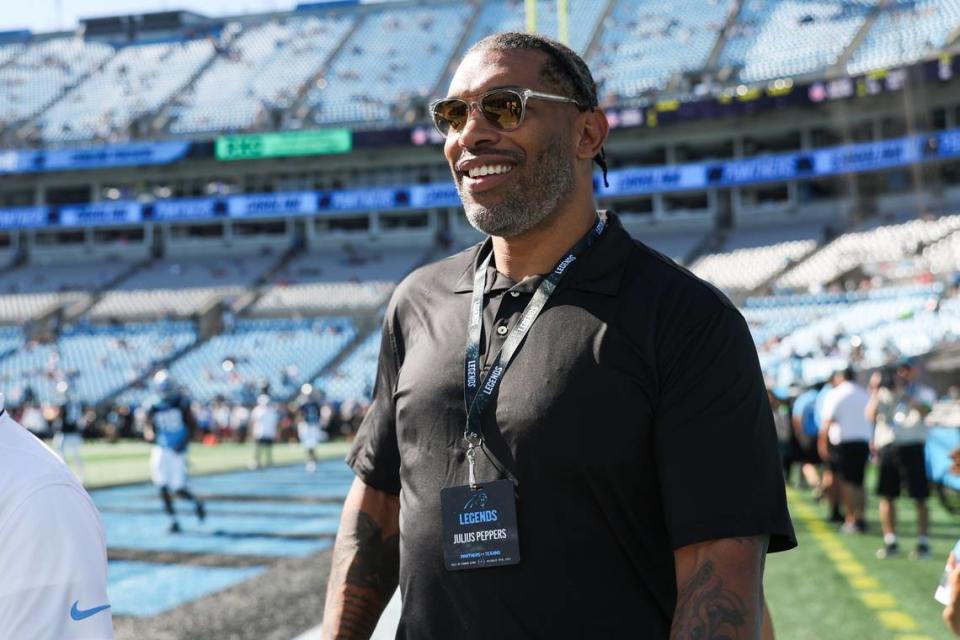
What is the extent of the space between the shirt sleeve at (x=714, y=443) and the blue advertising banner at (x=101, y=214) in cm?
4857

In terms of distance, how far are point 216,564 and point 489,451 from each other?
313 inches

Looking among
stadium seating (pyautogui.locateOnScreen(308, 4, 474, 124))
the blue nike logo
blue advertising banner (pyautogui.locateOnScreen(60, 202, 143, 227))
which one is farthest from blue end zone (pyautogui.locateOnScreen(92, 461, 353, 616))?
blue advertising banner (pyautogui.locateOnScreen(60, 202, 143, 227))

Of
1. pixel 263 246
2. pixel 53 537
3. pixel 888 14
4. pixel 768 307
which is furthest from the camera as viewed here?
pixel 263 246

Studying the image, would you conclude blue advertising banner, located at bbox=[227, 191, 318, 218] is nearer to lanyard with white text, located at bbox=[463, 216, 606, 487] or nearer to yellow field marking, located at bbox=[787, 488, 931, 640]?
yellow field marking, located at bbox=[787, 488, 931, 640]

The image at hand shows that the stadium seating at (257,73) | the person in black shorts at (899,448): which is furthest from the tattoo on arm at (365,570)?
the stadium seating at (257,73)

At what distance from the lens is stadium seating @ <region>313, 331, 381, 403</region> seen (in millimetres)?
32344

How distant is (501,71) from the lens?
2.09m

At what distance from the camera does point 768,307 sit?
99.8ft

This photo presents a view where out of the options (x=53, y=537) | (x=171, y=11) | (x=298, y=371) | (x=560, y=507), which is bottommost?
(x=298, y=371)

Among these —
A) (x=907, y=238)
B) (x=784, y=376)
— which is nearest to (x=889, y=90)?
(x=907, y=238)

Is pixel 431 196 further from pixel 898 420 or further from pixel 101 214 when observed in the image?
Answer: pixel 898 420

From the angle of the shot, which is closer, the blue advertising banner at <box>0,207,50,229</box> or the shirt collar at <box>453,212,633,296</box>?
the shirt collar at <box>453,212,633,296</box>

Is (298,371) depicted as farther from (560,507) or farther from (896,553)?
(560,507)

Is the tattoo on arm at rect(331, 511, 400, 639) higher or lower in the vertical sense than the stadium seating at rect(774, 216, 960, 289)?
higher
